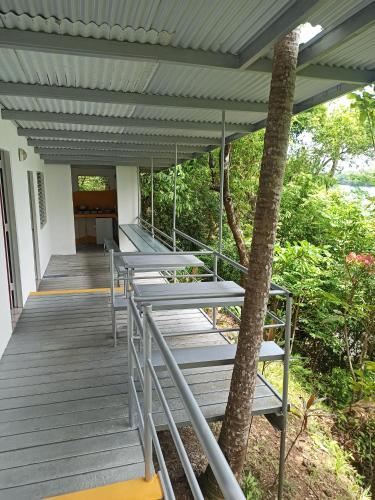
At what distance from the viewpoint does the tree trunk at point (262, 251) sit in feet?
6.85

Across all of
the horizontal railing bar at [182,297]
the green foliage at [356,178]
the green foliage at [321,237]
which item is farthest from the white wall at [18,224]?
the green foliage at [356,178]

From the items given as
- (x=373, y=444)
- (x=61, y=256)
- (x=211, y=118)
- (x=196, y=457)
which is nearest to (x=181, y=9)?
(x=211, y=118)

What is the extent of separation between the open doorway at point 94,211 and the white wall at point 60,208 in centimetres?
108

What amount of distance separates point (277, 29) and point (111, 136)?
3.95m

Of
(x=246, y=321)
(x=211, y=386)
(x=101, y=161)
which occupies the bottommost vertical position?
(x=211, y=386)

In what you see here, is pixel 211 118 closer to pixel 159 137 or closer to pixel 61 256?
pixel 159 137

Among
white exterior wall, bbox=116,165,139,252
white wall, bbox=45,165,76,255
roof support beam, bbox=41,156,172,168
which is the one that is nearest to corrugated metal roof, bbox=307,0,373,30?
roof support beam, bbox=41,156,172,168

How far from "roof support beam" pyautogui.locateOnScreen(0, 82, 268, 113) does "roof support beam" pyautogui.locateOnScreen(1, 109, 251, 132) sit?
100cm

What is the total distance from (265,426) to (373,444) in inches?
62.5

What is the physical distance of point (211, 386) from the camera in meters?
3.18

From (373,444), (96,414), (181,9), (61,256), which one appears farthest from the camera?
(61,256)

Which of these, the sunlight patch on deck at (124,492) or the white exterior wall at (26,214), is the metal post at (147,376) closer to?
the sunlight patch on deck at (124,492)

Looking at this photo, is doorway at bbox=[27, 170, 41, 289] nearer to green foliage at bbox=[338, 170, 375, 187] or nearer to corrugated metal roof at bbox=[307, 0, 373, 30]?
corrugated metal roof at bbox=[307, 0, 373, 30]

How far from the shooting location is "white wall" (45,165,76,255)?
913cm
